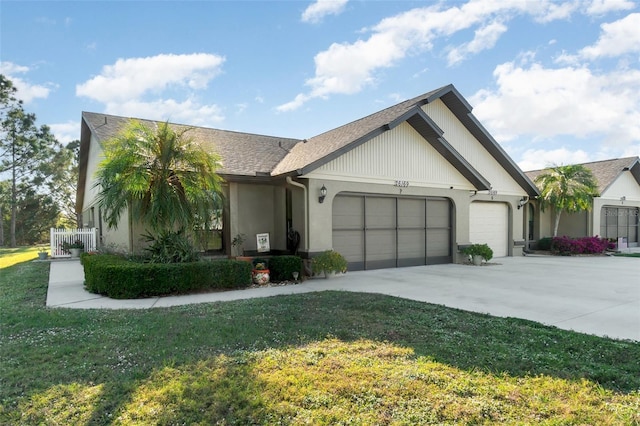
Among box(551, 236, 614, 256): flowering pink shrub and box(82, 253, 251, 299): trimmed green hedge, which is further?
box(551, 236, 614, 256): flowering pink shrub

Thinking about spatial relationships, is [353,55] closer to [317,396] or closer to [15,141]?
[317,396]

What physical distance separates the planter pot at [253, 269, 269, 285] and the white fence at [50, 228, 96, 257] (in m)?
12.0

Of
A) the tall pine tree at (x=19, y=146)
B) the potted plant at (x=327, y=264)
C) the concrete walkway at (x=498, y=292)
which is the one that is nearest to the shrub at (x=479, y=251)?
the concrete walkway at (x=498, y=292)

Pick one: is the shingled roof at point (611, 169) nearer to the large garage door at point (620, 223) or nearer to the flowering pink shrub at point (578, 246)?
the large garage door at point (620, 223)

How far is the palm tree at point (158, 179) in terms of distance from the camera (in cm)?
848

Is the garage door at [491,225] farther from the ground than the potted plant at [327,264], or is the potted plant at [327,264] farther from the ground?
the garage door at [491,225]

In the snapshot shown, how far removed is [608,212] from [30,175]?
146ft

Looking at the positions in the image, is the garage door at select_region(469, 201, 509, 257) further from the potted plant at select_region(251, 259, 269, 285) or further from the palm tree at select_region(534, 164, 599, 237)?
the potted plant at select_region(251, 259, 269, 285)

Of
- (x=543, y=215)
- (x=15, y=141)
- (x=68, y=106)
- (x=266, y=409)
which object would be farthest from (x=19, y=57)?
(x=543, y=215)

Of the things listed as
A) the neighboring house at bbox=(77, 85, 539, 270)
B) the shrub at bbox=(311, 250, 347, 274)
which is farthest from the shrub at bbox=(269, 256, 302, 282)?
the neighboring house at bbox=(77, 85, 539, 270)

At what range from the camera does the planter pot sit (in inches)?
368

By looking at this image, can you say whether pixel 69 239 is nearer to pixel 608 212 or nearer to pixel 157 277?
pixel 157 277

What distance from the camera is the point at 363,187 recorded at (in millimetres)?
11812

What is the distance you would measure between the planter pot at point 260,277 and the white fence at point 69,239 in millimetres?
12036
